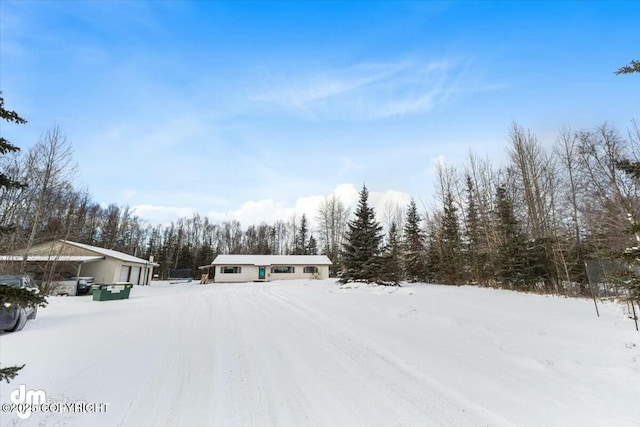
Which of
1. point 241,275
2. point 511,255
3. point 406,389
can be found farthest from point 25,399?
point 241,275

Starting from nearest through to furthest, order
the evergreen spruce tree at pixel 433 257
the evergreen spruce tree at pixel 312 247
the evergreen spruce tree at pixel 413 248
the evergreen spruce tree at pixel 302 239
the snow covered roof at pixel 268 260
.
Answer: the evergreen spruce tree at pixel 433 257
the evergreen spruce tree at pixel 413 248
the snow covered roof at pixel 268 260
the evergreen spruce tree at pixel 312 247
the evergreen spruce tree at pixel 302 239

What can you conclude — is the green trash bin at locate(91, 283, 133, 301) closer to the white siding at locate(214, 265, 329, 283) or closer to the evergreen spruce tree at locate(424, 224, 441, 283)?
the white siding at locate(214, 265, 329, 283)

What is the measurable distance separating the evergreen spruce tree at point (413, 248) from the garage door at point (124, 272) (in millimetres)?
26222

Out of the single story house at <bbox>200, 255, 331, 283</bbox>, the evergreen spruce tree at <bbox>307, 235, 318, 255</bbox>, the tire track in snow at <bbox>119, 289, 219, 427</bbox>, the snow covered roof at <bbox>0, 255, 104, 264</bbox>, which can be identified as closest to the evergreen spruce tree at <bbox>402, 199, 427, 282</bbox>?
the single story house at <bbox>200, 255, 331, 283</bbox>

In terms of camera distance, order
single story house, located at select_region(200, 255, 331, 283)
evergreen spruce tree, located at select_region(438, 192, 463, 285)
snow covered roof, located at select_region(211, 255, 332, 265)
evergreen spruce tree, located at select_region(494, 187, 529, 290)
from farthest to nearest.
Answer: snow covered roof, located at select_region(211, 255, 332, 265) < single story house, located at select_region(200, 255, 331, 283) < evergreen spruce tree, located at select_region(438, 192, 463, 285) < evergreen spruce tree, located at select_region(494, 187, 529, 290)

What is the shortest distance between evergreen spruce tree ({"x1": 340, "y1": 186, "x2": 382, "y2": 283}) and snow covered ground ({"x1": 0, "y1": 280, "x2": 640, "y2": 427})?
1238 centimetres

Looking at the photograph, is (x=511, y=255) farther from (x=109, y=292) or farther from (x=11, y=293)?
(x=109, y=292)

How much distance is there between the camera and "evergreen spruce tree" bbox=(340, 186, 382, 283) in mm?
20812

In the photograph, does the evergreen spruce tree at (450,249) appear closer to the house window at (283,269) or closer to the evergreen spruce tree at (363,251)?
the evergreen spruce tree at (363,251)

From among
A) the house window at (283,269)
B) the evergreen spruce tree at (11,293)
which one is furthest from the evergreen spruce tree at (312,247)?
the evergreen spruce tree at (11,293)

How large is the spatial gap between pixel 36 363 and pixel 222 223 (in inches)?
2371

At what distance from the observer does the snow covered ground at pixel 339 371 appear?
11.1ft

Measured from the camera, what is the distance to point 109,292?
15766mm

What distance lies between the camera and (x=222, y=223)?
207 feet
